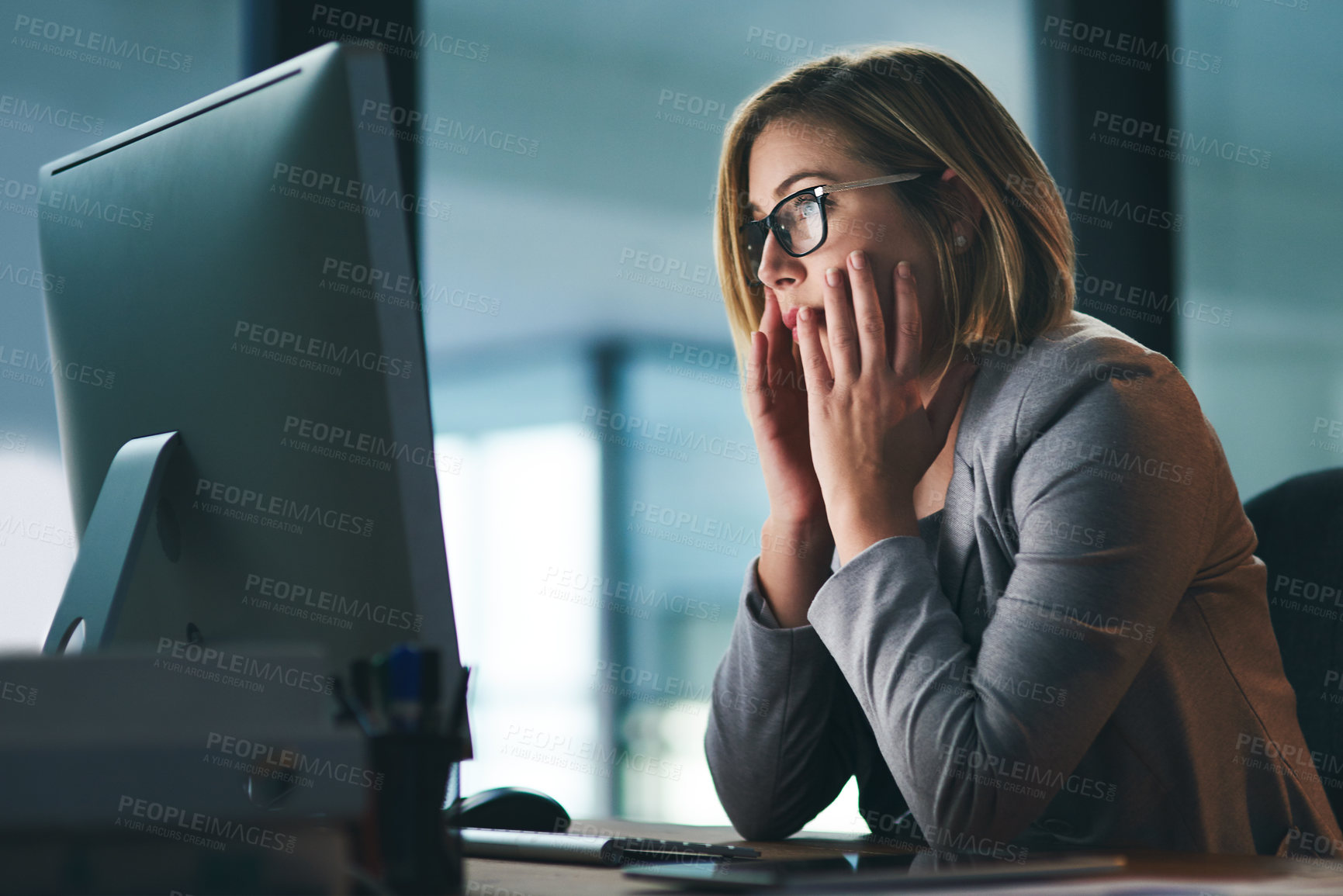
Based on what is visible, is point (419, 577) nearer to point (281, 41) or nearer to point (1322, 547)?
point (1322, 547)

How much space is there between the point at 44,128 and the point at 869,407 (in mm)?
1407

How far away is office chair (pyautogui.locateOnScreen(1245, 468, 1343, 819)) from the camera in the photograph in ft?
3.92

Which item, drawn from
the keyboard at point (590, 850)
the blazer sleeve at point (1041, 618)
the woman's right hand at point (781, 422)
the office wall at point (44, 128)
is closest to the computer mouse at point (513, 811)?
the keyboard at point (590, 850)

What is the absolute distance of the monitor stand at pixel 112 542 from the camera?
74 centimetres

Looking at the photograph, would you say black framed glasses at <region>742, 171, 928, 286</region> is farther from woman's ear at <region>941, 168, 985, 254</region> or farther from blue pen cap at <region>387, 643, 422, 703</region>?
blue pen cap at <region>387, 643, 422, 703</region>

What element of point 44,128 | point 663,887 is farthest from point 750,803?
point 44,128

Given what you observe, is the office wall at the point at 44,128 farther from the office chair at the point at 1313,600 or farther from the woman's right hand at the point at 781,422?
the office chair at the point at 1313,600

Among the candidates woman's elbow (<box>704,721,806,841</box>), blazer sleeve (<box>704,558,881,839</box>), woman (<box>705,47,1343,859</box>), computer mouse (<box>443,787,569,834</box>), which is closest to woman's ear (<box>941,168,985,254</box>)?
woman (<box>705,47,1343,859</box>)

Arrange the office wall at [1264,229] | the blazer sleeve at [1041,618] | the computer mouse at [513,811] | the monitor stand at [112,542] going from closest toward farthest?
the monitor stand at [112,542]
the blazer sleeve at [1041,618]
the computer mouse at [513,811]
the office wall at [1264,229]

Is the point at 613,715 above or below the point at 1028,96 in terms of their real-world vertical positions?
below

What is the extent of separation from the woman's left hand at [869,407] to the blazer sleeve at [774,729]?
0.52 feet

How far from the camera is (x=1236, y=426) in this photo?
2521mm

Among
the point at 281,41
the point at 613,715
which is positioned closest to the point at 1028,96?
the point at 281,41

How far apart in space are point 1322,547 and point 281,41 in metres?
1.63
